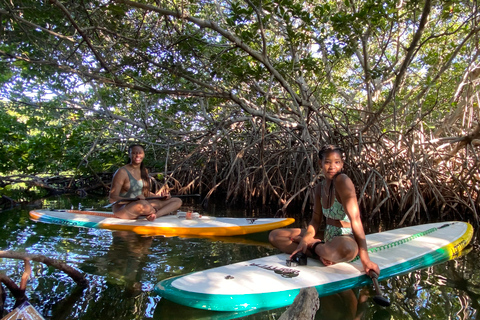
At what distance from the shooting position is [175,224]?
444 cm

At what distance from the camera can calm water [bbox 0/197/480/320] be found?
7.20 ft

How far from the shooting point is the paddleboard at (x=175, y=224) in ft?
14.2

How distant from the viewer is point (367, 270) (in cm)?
243

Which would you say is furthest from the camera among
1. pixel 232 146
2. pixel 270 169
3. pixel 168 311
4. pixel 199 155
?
pixel 199 155

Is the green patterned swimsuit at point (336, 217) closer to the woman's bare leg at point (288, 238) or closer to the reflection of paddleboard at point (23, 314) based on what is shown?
the woman's bare leg at point (288, 238)

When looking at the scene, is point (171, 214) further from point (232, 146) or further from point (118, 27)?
point (118, 27)

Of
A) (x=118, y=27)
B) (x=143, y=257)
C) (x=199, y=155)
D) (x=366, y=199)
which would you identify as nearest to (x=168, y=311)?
(x=143, y=257)

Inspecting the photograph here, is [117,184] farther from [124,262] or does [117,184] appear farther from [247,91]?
[247,91]

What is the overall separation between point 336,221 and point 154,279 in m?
1.45

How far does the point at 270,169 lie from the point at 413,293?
4005mm

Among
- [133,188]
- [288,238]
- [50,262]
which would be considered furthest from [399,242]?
[133,188]

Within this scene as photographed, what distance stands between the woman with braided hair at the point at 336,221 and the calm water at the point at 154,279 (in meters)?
0.28

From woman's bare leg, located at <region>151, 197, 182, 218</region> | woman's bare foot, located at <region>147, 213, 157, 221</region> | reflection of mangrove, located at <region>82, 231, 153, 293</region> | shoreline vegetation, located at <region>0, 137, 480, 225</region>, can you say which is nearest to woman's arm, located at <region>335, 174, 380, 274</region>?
reflection of mangrove, located at <region>82, 231, 153, 293</region>

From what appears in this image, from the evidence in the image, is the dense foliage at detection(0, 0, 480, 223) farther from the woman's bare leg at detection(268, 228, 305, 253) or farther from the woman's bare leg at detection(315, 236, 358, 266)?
the woman's bare leg at detection(315, 236, 358, 266)
